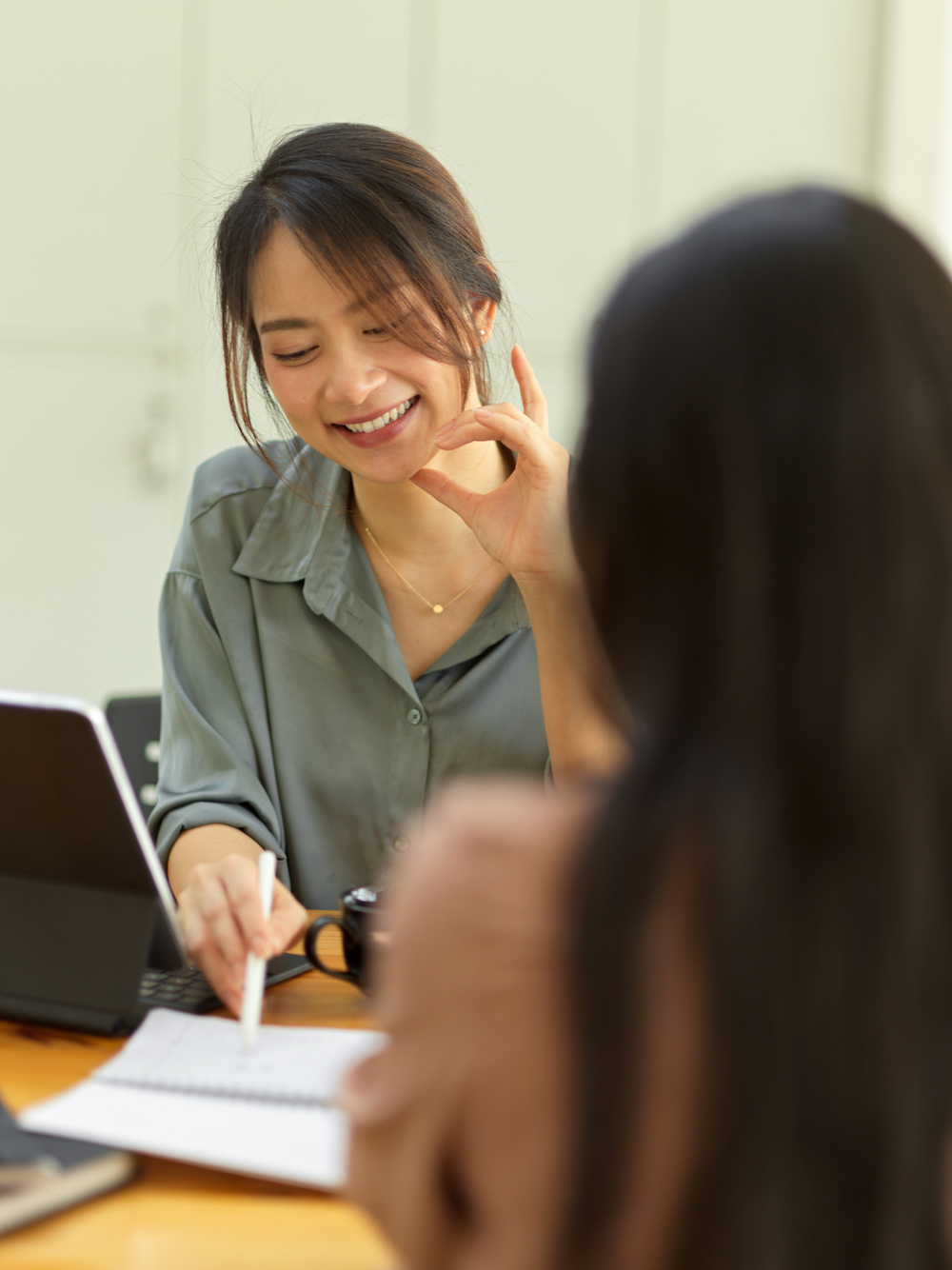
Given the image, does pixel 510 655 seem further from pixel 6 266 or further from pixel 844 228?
pixel 6 266

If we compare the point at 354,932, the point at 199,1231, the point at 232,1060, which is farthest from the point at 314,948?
the point at 199,1231

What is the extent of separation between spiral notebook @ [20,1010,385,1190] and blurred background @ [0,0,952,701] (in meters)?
1.91

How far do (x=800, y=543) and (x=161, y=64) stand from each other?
253 cm

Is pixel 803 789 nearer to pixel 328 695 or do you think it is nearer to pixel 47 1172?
pixel 47 1172

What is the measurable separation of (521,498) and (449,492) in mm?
84

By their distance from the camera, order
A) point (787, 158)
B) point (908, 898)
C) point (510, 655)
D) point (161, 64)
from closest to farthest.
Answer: point (908, 898) < point (510, 655) < point (161, 64) < point (787, 158)

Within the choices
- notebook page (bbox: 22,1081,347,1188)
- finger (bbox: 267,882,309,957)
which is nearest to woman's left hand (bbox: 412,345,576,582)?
finger (bbox: 267,882,309,957)

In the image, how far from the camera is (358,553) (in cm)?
152

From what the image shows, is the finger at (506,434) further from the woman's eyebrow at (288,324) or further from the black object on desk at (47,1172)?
the black object on desk at (47,1172)

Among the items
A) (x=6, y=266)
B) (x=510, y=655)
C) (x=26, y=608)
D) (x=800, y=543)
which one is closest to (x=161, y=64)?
(x=6, y=266)

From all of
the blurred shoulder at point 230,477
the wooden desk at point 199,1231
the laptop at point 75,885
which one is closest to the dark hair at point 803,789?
the wooden desk at point 199,1231

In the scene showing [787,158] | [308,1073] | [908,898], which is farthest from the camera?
[787,158]

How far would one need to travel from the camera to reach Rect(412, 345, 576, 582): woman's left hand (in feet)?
4.50

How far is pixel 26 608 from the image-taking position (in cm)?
265
